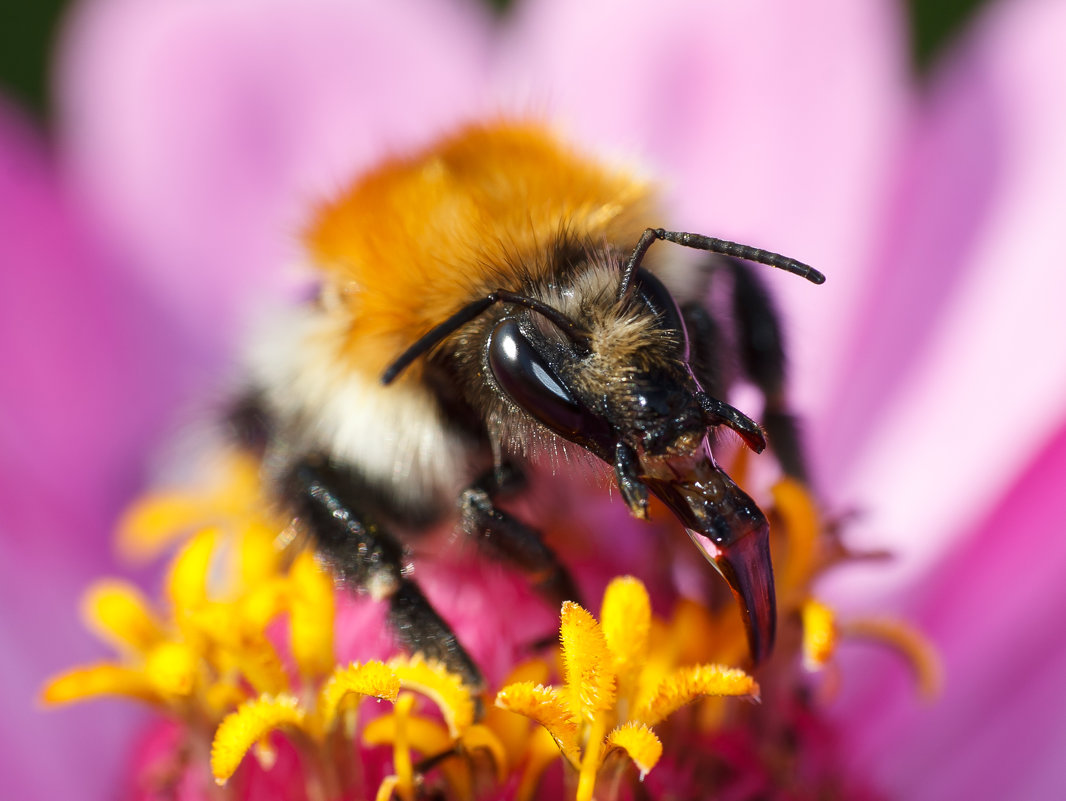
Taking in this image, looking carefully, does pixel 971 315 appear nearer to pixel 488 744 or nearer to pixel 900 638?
pixel 900 638

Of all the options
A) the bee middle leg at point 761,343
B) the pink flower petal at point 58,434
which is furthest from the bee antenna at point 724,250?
the pink flower petal at point 58,434

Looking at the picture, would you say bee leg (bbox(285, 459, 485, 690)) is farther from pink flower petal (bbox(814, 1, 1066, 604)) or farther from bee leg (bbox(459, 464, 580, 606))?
pink flower petal (bbox(814, 1, 1066, 604))

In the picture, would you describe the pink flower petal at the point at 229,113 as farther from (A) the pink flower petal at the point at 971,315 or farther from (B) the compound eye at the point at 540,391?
(B) the compound eye at the point at 540,391

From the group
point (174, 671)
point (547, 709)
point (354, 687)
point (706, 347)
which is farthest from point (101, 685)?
point (706, 347)

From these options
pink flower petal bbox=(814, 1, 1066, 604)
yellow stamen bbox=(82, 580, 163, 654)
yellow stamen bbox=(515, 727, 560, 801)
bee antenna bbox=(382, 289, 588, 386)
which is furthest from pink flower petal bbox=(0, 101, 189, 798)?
pink flower petal bbox=(814, 1, 1066, 604)

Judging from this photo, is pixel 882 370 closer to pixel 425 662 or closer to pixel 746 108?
pixel 746 108

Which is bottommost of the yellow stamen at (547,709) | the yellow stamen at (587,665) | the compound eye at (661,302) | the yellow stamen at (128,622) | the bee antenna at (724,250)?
the yellow stamen at (128,622)
